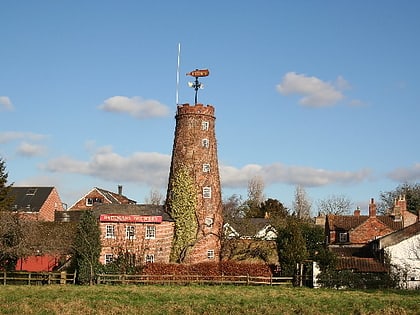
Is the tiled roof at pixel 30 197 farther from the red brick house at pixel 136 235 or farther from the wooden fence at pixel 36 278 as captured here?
the wooden fence at pixel 36 278

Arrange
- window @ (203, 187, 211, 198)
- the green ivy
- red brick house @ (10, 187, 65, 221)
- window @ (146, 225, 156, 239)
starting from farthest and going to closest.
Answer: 1. red brick house @ (10, 187, 65, 221)
2. window @ (203, 187, 211, 198)
3. the green ivy
4. window @ (146, 225, 156, 239)

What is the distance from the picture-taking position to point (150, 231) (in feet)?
189

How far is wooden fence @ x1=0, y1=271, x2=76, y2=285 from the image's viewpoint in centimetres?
4703

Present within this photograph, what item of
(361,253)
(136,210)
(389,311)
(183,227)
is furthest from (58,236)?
(389,311)

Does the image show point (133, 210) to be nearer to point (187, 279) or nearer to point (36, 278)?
point (187, 279)

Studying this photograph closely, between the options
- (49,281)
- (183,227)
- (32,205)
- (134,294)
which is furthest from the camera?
(32,205)

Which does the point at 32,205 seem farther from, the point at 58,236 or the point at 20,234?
the point at 20,234

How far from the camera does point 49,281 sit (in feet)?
155

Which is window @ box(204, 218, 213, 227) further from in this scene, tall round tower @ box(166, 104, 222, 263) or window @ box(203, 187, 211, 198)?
window @ box(203, 187, 211, 198)

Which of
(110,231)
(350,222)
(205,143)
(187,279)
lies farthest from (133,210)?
(350,222)

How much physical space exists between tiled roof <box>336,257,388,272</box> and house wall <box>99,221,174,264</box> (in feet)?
48.1

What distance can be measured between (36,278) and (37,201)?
117 feet

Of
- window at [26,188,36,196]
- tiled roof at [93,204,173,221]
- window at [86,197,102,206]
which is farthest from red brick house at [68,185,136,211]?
tiled roof at [93,204,173,221]

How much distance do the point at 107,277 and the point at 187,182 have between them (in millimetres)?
12173
